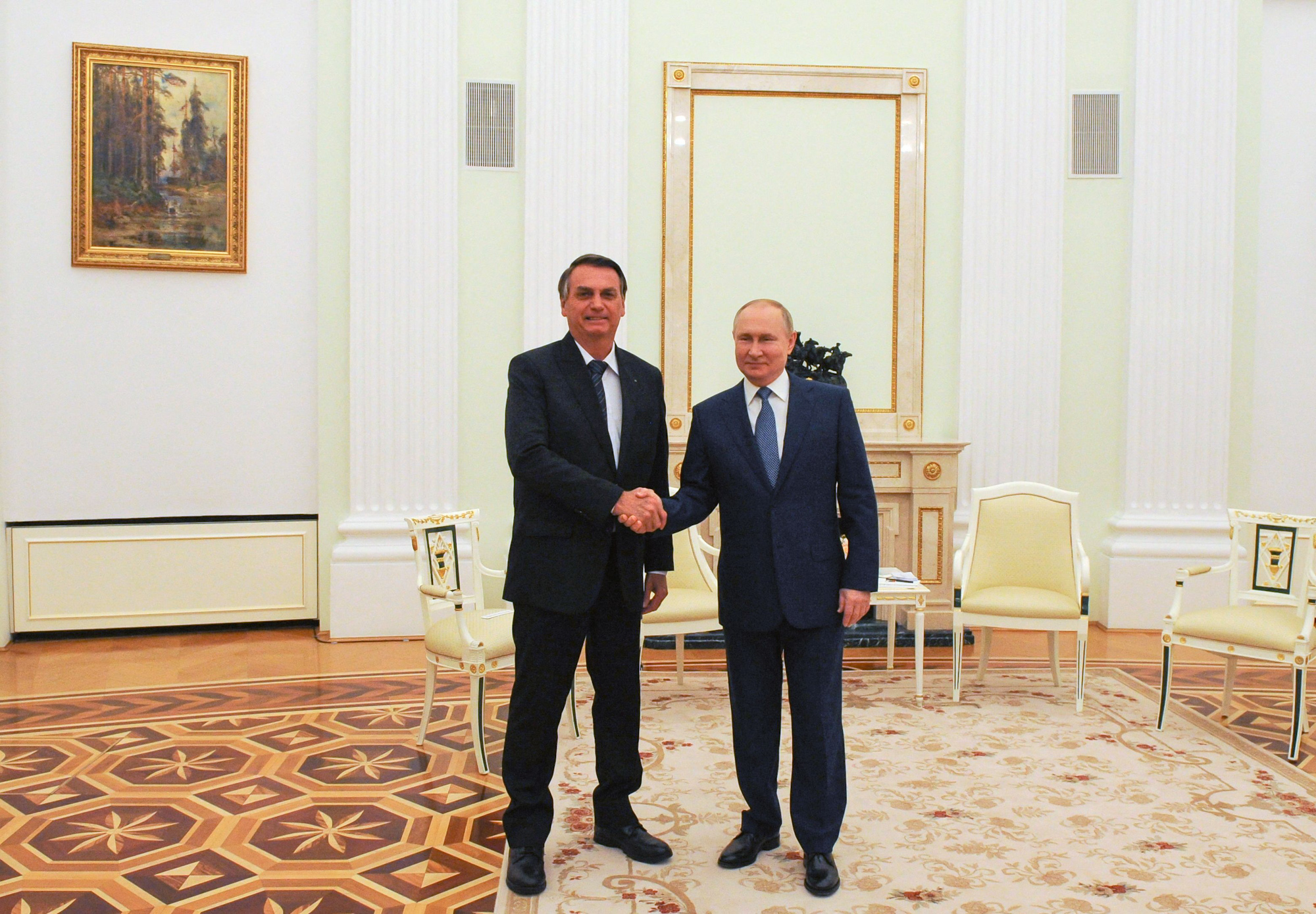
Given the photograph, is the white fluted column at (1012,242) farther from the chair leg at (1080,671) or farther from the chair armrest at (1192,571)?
the chair leg at (1080,671)

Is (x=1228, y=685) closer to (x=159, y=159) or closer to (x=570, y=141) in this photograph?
(x=570, y=141)

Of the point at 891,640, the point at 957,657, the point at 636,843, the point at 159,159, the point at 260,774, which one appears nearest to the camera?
the point at 636,843

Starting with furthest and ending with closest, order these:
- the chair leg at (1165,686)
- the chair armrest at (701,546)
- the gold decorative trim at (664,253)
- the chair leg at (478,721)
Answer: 1. the gold decorative trim at (664,253)
2. the chair armrest at (701,546)
3. the chair leg at (1165,686)
4. the chair leg at (478,721)

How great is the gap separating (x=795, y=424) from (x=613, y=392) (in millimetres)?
528

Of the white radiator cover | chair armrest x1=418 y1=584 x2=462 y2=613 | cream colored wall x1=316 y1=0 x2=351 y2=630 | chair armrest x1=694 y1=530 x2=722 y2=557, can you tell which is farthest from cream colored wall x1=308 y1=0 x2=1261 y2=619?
chair armrest x1=418 y1=584 x2=462 y2=613

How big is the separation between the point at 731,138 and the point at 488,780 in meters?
4.27

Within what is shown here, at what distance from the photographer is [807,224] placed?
624 centimetres

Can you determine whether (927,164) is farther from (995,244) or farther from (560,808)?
(560,808)

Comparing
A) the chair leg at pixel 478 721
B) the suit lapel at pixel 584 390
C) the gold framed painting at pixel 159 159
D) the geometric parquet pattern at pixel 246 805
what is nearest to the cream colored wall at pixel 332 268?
the gold framed painting at pixel 159 159

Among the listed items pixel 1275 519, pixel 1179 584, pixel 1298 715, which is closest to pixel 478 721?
pixel 1179 584

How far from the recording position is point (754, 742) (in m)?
2.78

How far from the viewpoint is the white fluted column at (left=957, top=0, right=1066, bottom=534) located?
6180mm

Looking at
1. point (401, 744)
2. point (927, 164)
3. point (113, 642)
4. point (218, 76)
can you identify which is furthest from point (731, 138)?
point (113, 642)

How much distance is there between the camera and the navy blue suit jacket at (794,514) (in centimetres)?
267
